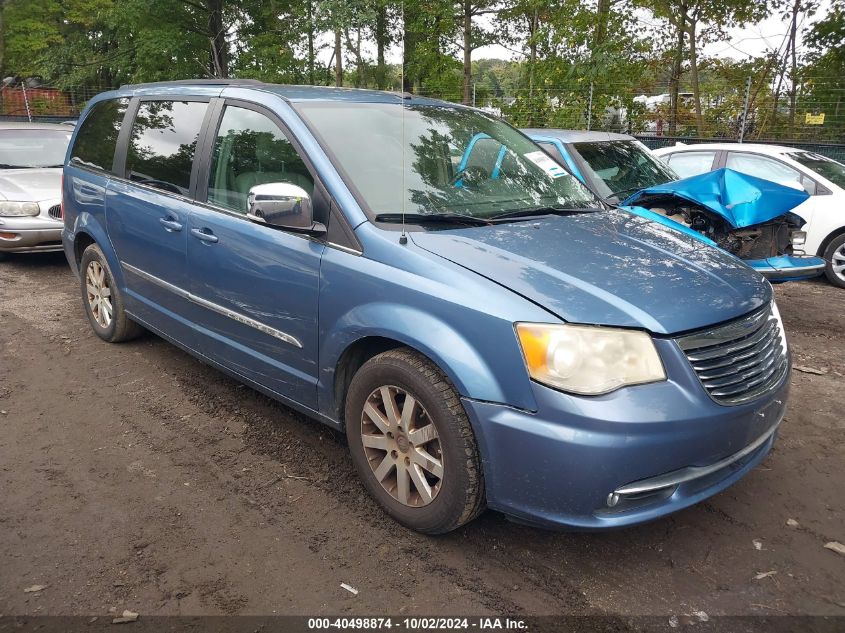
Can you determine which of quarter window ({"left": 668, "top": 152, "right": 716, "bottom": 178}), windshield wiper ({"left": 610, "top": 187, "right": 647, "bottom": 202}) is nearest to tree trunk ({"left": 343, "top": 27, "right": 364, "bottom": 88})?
quarter window ({"left": 668, "top": 152, "right": 716, "bottom": 178})

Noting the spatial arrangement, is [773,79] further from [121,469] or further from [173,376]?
[121,469]

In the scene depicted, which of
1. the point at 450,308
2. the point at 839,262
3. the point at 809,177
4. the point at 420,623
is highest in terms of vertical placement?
the point at 809,177

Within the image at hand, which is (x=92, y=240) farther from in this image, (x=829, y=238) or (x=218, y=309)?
(x=829, y=238)

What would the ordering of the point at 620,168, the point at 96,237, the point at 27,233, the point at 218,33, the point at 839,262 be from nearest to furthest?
the point at 96,237
the point at 620,168
the point at 27,233
the point at 839,262
the point at 218,33

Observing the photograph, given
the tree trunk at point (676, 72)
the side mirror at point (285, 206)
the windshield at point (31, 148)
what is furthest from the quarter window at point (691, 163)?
the windshield at point (31, 148)

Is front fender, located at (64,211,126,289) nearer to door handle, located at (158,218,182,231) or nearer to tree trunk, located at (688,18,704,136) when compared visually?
door handle, located at (158,218,182,231)

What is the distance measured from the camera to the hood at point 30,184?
7820 millimetres

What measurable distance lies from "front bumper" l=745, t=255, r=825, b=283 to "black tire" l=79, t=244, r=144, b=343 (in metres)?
5.05

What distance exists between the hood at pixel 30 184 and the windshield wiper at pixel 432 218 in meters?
6.31

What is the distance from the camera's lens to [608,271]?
2865 mm

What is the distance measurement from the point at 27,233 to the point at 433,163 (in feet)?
19.8

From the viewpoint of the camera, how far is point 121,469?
3.56m

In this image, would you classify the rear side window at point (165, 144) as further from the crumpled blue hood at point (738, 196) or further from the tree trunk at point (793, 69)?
the tree trunk at point (793, 69)

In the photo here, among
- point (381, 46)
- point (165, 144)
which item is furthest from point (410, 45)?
point (165, 144)
